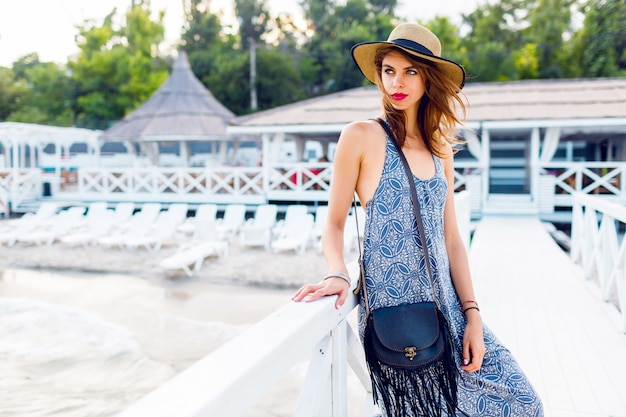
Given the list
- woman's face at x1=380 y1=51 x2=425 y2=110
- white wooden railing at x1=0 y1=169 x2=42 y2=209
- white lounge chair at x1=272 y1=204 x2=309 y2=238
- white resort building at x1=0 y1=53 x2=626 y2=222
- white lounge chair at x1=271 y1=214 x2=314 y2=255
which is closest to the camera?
woman's face at x1=380 y1=51 x2=425 y2=110

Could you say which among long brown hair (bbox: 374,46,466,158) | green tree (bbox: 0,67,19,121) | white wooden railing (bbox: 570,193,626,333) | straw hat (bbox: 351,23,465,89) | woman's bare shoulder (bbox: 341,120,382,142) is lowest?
white wooden railing (bbox: 570,193,626,333)

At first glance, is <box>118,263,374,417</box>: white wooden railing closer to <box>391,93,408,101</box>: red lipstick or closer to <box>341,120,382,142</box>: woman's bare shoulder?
<box>341,120,382,142</box>: woman's bare shoulder

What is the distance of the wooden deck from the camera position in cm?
325

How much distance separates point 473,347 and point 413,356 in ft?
0.89

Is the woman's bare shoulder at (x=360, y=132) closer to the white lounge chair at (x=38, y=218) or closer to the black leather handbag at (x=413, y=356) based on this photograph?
the black leather handbag at (x=413, y=356)

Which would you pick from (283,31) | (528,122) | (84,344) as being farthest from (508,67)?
(84,344)

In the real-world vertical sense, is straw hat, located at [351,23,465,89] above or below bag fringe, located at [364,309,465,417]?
above

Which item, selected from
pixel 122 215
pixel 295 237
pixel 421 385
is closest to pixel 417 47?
pixel 421 385

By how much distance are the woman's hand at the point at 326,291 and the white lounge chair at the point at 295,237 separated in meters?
9.70

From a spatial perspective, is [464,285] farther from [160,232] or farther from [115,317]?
[160,232]

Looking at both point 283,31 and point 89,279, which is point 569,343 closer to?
point 89,279

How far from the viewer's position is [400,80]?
1.94 metres

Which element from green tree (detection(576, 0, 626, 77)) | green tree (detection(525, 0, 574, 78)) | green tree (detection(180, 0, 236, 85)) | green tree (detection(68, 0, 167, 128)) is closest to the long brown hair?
green tree (detection(576, 0, 626, 77))

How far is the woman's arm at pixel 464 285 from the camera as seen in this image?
1.88 m
